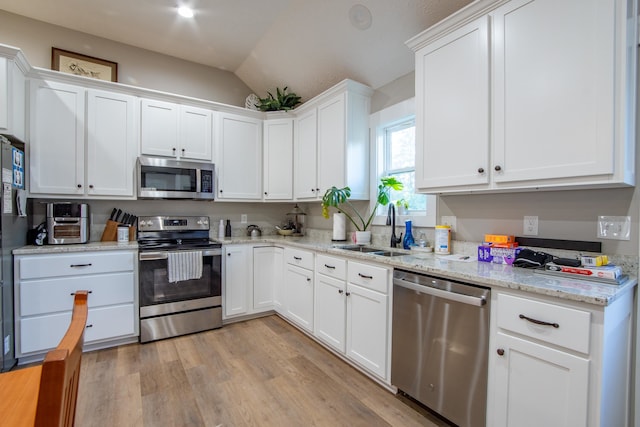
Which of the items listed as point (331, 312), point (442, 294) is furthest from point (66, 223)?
point (442, 294)

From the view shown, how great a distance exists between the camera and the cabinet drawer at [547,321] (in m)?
1.17

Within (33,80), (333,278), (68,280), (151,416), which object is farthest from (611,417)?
(33,80)

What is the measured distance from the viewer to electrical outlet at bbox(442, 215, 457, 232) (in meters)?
2.31

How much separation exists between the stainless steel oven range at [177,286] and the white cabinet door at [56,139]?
0.75m

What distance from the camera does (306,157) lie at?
349cm

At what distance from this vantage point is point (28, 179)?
8.47 ft

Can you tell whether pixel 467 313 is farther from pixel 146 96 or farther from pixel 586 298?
pixel 146 96

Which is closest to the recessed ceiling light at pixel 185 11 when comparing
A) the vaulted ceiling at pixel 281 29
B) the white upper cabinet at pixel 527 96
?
the vaulted ceiling at pixel 281 29

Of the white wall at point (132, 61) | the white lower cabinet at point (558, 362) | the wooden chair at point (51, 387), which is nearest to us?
the wooden chair at point (51, 387)

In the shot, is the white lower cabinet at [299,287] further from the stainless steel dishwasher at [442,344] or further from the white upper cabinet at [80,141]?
the white upper cabinet at [80,141]

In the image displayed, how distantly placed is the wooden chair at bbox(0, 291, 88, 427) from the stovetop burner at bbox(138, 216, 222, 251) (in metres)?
2.27

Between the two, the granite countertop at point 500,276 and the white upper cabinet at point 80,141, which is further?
the white upper cabinet at point 80,141

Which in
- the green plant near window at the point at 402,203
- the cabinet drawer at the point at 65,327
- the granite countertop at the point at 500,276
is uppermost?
the green plant near window at the point at 402,203

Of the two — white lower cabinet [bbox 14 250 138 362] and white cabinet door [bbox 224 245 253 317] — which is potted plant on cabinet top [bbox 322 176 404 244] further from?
white lower cabinet [bbox 14 250 138 362]
